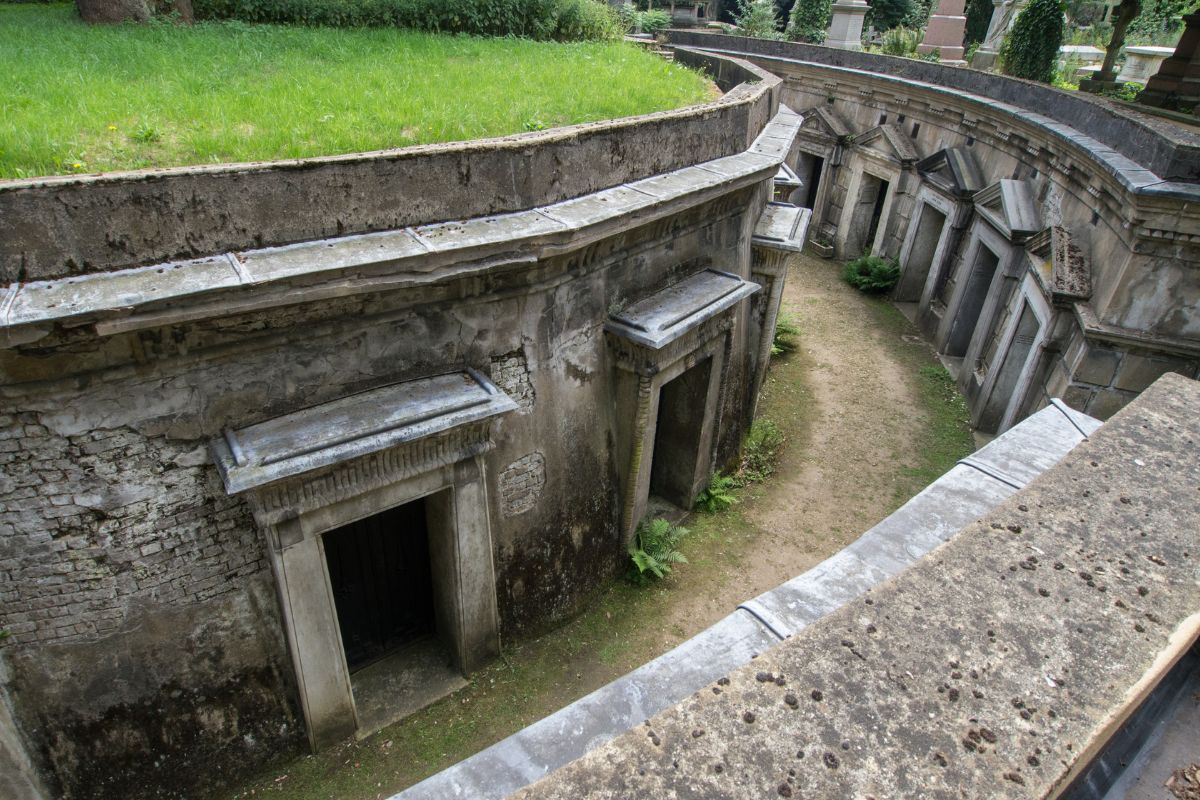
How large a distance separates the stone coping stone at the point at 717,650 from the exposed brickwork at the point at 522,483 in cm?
392

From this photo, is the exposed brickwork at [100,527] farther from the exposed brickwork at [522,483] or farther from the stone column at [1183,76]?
the stone column at [1183,76]

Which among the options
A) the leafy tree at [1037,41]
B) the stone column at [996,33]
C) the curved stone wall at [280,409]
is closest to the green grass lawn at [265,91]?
the curved stone wall at [280,409]

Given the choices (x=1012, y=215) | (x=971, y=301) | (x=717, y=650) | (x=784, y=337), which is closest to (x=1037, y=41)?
(x=971, y=301)

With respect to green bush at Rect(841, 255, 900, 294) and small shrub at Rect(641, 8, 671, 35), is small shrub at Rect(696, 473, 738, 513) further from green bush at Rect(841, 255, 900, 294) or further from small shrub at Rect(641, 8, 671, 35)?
small shrub at Rect(641, 8, 671, 35)

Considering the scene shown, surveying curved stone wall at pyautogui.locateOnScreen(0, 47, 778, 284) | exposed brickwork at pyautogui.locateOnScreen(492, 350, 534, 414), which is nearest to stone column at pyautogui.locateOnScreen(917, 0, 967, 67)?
curved stone wall at pyautogui.locateOnScreen(0, 47, 778, 284)

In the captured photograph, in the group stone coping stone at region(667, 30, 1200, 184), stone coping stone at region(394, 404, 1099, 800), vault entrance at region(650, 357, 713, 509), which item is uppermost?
stone coping stone at region(667, 30, 1200, 184)

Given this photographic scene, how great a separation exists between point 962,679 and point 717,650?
0.82 meters

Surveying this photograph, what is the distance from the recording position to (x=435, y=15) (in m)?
11.3

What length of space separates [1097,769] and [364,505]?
15.0ft

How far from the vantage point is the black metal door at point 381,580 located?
250 inches

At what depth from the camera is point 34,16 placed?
1012 cm


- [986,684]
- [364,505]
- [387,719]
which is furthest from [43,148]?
[986,684]

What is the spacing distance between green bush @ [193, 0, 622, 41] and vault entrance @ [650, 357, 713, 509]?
7052mm

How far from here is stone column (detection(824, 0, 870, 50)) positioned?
72.2 ft
